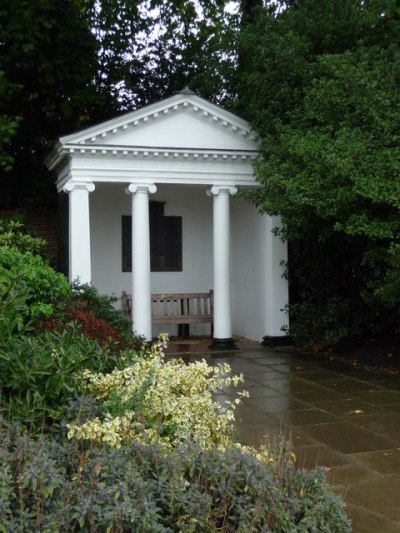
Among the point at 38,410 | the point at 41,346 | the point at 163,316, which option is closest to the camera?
the point at 38,410

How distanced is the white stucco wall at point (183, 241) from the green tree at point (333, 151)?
110 inches

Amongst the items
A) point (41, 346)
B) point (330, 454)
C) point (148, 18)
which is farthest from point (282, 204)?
point (148, 18)

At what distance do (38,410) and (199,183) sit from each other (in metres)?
9.00

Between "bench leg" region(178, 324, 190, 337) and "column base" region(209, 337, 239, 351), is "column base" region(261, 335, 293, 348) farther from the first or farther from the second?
"bench leg" region(178, 324, 190, 337)

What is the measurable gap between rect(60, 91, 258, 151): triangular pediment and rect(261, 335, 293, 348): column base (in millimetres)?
4181

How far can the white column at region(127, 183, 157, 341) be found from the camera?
12.6 meters

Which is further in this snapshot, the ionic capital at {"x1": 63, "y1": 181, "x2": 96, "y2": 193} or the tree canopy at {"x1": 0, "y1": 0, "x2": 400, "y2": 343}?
the ionic capital at {"x1": 63, "y1": 181, "x2": 96, "y2": 193}

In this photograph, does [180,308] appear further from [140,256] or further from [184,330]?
[140,256]

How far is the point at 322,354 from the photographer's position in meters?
12.9

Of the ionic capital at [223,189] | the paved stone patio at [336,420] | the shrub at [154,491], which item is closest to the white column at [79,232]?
the ionic capital at [223,189]

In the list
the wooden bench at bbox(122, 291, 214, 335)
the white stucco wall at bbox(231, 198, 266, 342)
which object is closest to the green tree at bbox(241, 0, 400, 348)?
the white stucco wall at bbox(231, 198, 266, 342)

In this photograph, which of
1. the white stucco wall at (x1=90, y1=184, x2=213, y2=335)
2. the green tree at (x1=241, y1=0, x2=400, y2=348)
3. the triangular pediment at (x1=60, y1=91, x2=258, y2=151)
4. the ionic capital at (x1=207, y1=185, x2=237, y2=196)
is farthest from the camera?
the white stucco wall at (x1=90, y1=184, x2=213, y2=335)

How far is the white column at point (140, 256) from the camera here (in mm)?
12633

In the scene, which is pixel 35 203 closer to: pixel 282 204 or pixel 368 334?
pixel 282 204
